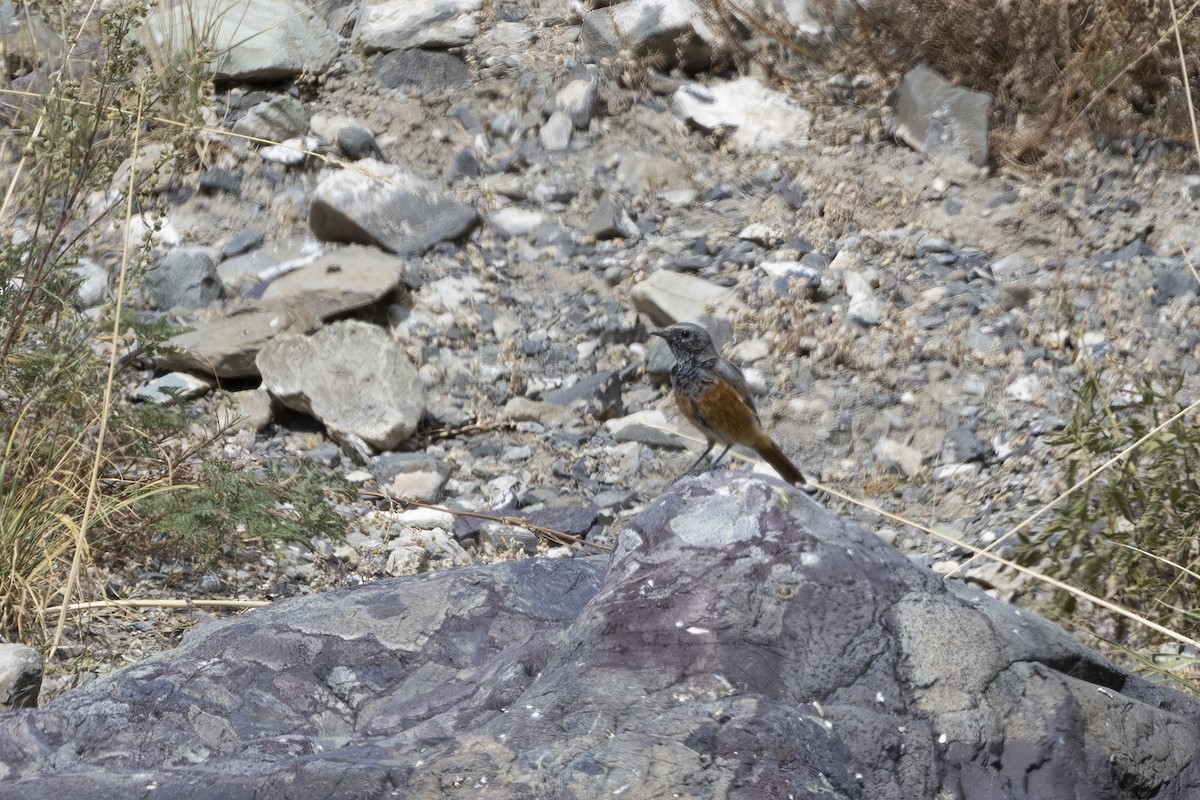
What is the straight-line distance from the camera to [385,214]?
6.43 meters

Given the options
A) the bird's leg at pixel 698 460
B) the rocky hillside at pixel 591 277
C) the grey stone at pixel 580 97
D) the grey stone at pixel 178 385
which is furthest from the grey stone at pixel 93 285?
the bird's leg at pixel 698 460

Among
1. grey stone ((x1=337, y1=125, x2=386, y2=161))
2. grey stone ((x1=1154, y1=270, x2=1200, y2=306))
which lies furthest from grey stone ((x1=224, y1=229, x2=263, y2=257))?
grey stone ((x1=1154, y1=270, x2=1200, y2=306))

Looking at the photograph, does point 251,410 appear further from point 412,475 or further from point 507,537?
point 507,537

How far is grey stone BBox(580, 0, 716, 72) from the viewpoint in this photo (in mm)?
7406

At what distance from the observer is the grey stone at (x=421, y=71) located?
7.54 m

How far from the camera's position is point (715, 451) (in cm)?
539

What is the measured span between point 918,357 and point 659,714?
3952 mm

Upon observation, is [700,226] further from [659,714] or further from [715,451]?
[659,714]

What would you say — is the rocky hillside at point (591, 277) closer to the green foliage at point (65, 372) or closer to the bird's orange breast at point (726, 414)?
the green foliage at point (65, 372)

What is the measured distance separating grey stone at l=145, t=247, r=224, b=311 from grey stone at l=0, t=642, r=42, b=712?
10.6 ft

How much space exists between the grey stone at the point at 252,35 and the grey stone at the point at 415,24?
0.77 feet

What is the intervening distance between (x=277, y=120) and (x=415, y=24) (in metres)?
1.08

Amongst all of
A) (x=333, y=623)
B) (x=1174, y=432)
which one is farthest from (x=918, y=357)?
(x=333, y=623)

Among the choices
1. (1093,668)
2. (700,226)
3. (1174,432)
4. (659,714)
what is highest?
(659,714)
